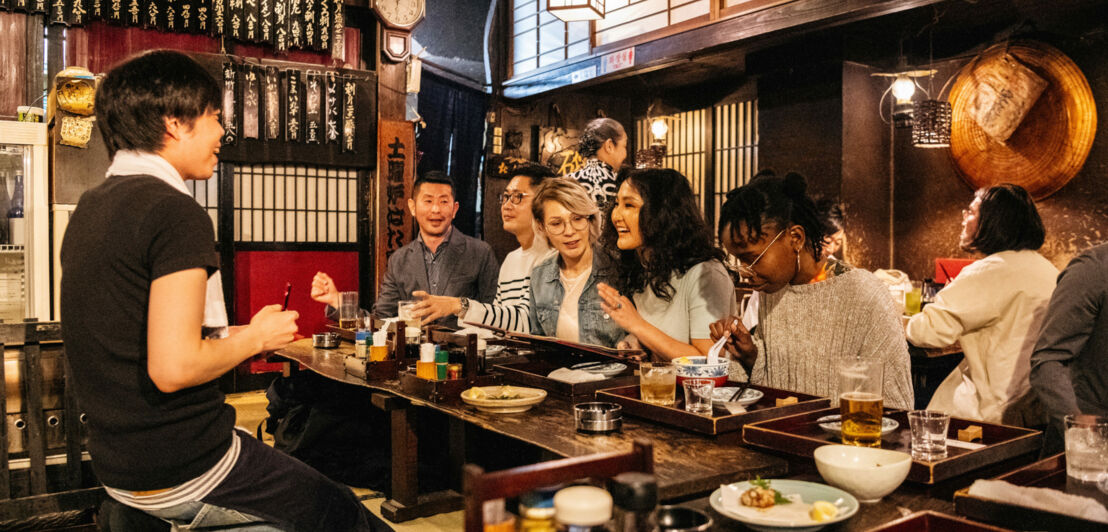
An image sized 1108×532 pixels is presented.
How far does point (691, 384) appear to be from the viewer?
2.07m

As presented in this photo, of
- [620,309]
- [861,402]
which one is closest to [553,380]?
[620,309]

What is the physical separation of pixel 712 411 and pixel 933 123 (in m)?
4.72

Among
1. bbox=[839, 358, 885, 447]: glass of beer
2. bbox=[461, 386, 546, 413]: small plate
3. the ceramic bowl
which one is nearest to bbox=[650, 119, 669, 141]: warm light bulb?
bbox=[461, 386, 546, 413]: small plate

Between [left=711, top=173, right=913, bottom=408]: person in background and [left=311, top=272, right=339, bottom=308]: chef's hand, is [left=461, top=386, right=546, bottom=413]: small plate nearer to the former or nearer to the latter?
[left=711, top=173, right=913, bottom=408]: person in background

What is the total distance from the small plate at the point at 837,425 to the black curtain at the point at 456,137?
6.63m

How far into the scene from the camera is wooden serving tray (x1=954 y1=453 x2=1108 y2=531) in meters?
1.21

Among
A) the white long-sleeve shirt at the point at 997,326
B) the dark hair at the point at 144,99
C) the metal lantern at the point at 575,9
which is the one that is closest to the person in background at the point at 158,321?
the dark hair at the point at 144,99

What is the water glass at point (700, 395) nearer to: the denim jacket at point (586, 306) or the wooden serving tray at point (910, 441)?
the wooden serving tray at point (910, 441)

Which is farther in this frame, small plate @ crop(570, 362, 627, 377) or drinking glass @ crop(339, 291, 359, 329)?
drinking glass @ crop(339, 291, 359, 329)

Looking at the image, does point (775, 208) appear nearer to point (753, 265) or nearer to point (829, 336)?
point (753, 265)

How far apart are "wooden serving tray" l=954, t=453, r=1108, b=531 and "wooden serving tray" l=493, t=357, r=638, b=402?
3.85 ft

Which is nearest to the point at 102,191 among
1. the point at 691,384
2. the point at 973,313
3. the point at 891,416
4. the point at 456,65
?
the point at 691,384

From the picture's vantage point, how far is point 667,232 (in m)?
2.93

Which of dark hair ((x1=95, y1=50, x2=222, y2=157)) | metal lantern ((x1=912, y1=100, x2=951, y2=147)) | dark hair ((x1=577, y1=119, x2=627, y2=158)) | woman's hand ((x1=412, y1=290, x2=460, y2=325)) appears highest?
metal lantern ((x1=912, y1=100, x2=951, y2=147))
